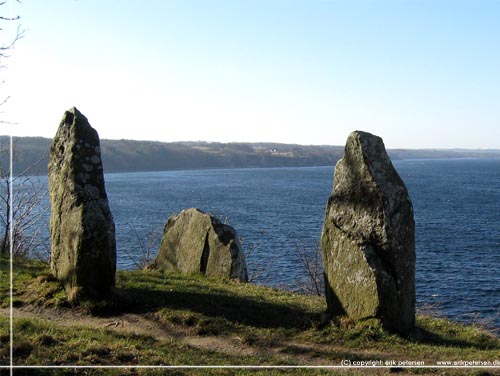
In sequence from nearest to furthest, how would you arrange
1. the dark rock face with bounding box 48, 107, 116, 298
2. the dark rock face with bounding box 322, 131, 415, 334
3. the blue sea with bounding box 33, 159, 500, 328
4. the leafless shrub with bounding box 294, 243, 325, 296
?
the dark rock face with bounding box 322, 131, 415, 334, the dark rock face with bounding box 48, 107, 116, 298, the leafless shrub with bounding box 294, 243, 325, 296, the blue sea with bounding box 33, 159, 500, 328

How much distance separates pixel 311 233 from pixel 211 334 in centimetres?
3731

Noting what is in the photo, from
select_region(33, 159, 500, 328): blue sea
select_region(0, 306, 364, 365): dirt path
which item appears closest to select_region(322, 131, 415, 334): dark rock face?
select_region(0, 306, 364, 365): dirt path

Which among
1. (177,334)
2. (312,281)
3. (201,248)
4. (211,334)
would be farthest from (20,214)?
(211,334)

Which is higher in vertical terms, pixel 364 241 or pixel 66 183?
pixel 66 183

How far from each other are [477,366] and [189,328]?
6034mm

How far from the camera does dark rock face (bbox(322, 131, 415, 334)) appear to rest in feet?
39.7

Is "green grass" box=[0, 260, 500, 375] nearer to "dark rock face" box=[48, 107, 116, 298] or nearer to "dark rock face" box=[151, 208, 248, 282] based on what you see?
"dark rock face" box=[48, 107, 116, 298]

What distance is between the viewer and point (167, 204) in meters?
72.1

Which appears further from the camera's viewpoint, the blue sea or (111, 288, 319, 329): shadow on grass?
the blue sea

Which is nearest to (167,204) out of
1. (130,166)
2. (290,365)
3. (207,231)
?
(207,231)

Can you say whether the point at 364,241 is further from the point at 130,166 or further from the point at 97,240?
the point at 130,166

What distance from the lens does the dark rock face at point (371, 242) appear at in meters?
12.1

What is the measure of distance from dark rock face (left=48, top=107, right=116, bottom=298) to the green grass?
60cm

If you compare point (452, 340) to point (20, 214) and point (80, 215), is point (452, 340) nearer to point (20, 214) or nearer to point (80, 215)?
point (80, 215)
